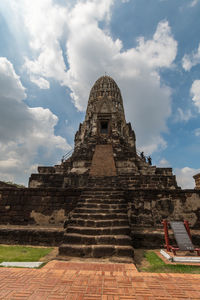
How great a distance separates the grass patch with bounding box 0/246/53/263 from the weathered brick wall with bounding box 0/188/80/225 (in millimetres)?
1860

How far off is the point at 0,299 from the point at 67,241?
2366 mm

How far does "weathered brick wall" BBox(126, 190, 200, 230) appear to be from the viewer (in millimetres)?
6559

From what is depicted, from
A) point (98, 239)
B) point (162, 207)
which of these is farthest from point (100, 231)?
point (162, 207)

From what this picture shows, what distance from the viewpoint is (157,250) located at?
4.88 meters

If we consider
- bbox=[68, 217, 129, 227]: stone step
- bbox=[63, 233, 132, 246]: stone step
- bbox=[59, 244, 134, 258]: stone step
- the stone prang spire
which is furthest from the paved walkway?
the stone prang spire

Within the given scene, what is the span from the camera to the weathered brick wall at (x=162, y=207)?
6559mm

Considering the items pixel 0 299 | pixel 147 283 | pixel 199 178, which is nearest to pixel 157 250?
pixel 147 283

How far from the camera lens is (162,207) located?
673 centimetres

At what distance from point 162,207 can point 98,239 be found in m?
3.79

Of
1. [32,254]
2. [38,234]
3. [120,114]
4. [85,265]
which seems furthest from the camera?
[120,114]

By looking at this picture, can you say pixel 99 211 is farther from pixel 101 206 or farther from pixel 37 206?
pixel 37 206

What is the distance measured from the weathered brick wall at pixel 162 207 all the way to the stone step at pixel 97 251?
262 centimetres

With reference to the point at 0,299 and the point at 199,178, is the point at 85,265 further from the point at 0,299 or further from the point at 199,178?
the point at 199,178

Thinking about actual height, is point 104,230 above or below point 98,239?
above
